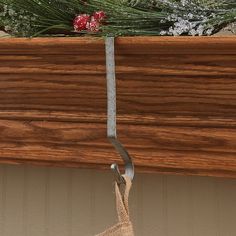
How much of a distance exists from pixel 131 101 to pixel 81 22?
0.35 ft

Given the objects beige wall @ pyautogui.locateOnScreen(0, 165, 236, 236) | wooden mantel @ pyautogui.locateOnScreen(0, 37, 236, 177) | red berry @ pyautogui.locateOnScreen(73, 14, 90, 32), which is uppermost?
red berry @ pyautogui.locateOnScreen(73, 14, 90, 32)

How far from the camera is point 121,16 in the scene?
24.6 inches

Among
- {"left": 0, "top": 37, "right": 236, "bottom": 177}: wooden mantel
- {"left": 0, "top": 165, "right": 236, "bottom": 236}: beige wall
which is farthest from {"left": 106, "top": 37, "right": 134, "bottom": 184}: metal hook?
{"left": 0, "top": 165, "right": 236, "bottom": 236}: beige wall

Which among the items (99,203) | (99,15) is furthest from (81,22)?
(99,203)

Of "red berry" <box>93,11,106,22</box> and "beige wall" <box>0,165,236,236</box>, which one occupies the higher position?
"red berry" <box>93,11,106,22</box>

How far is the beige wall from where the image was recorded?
745mm

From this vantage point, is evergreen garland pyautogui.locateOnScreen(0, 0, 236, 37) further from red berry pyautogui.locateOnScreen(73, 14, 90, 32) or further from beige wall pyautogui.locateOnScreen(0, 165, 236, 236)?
beige wall pyautogui.locateOnScreen(0, 165, 236, 236)

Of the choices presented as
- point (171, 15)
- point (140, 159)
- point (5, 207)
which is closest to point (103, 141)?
point (140, 159)

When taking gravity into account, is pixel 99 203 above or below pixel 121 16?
below

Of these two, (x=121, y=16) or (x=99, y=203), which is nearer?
(x=121, y=16)

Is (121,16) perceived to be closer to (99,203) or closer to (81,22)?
(81,22)

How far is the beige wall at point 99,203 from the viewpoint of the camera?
0.75m

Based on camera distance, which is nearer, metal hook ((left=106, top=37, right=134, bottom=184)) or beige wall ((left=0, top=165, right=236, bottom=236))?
metal hook ((left=106, top=37, right=134, bottom=184))

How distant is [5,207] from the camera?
2.87ft
